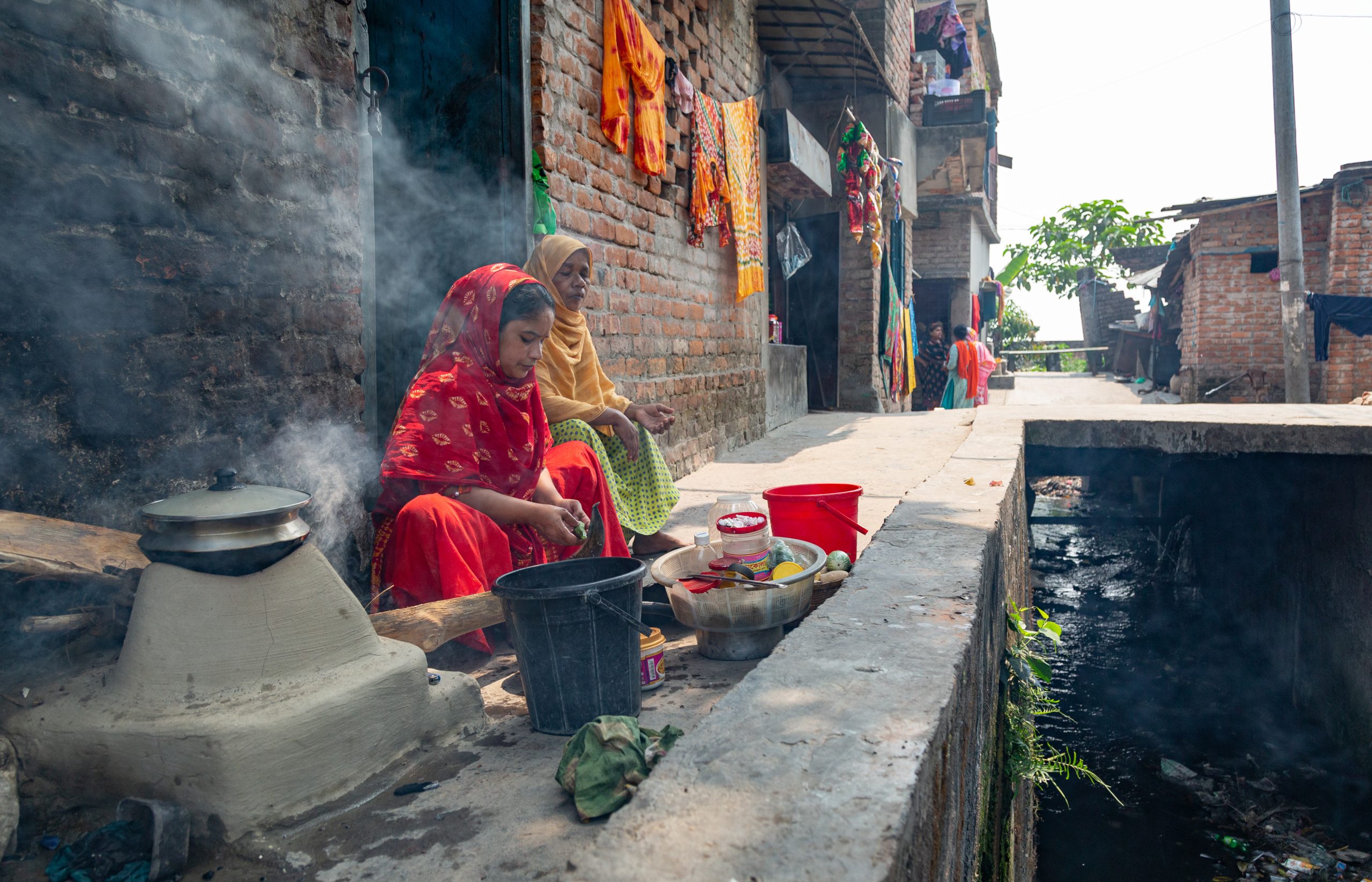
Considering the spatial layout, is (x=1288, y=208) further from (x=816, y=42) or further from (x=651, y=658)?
(x=651, y=658)

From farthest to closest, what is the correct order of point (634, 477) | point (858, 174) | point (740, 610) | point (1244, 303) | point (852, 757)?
point (1244, 303)
point (858, 174)
point (634, 477)
point (740, 610)
point (852, 757)

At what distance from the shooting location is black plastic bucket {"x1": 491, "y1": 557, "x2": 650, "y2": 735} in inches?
70.6

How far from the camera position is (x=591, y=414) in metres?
3.27

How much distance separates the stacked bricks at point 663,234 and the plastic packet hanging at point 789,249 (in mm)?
1577

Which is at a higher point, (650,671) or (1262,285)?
(1262,285)

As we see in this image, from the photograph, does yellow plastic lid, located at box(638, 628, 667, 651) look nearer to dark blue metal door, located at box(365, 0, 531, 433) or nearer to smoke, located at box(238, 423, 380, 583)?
smoke, located at box(238, 423, 380, 583)

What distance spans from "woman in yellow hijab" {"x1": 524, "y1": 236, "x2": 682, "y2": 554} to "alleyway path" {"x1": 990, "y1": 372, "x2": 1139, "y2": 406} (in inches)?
388

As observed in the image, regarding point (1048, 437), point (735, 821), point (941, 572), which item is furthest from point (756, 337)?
point (735, 821)

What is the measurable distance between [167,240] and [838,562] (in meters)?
2.09

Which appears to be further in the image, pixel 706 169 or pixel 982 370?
pixel 982 370

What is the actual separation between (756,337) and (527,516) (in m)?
4.77

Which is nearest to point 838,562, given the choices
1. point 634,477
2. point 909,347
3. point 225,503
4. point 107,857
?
point 634,477

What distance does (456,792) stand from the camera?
1606mm

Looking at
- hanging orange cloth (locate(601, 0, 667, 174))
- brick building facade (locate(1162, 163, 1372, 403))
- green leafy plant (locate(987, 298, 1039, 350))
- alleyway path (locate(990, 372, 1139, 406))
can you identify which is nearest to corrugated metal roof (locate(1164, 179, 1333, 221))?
brick building facade (locate(1162, 163, 1372, 403))
